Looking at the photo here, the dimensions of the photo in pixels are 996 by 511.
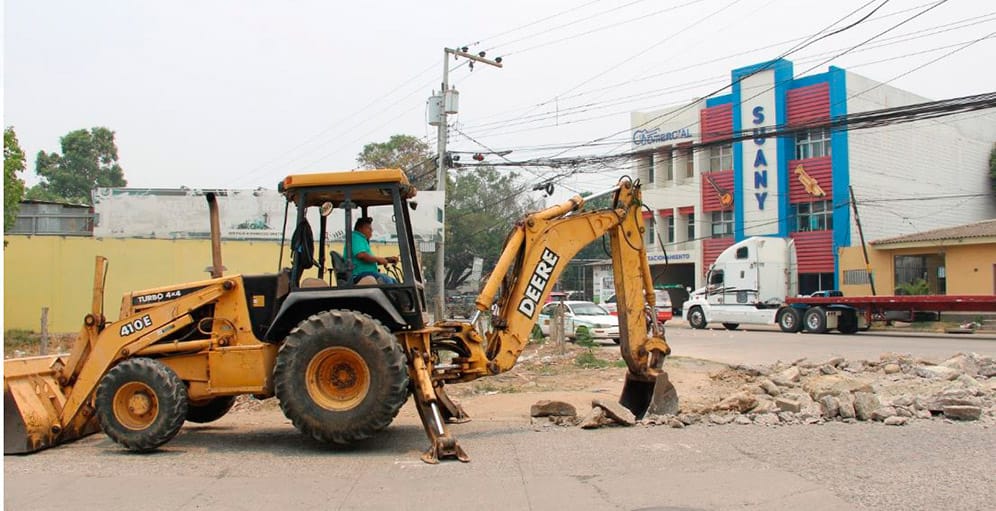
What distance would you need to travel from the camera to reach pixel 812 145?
42.0 metres

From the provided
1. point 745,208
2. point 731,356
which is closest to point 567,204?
point 731,356

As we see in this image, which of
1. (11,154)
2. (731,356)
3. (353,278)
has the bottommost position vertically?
(731,356)

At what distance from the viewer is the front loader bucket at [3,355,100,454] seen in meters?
8.51

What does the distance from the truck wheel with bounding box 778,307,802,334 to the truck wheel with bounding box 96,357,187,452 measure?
2740 centimetres

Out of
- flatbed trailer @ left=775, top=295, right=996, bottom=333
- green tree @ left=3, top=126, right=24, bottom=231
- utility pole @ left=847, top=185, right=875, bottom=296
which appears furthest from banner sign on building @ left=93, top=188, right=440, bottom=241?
utility pole @ left=847, top=185, right=875, bottom=296

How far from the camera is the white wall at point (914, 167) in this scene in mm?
40656

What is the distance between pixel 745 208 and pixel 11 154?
33768 mm

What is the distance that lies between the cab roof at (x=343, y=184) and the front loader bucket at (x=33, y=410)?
331 cm

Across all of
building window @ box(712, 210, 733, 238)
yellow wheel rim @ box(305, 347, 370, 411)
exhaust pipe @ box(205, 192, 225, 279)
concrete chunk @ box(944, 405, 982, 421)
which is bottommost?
concrete chunk @ box(944, 405, 982, 421)

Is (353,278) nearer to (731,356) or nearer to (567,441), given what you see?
(567,441)

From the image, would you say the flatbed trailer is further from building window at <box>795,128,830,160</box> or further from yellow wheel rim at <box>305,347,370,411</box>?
yellow wheel rim at <box>305,347,370,411</box>

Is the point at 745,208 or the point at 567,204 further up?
Result: the point at 745,208

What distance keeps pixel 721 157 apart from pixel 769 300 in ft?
47.6

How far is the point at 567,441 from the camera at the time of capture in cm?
860
